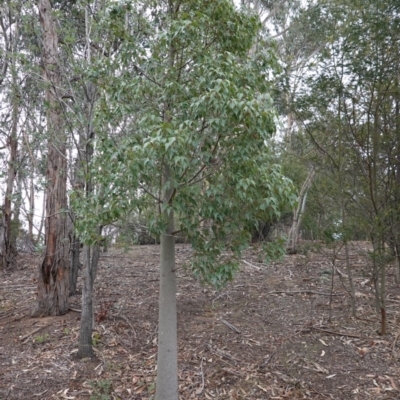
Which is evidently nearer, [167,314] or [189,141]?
[189,141]

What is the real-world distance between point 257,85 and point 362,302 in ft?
15.0

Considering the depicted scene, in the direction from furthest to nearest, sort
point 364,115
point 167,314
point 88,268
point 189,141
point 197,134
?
1. point 364,115
2. point 88,268
3. point 167,314
4. point 197,134
5. point 189,141

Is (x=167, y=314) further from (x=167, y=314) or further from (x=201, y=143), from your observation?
(x=201, y=143)

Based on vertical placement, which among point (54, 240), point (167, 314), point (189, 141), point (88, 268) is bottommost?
point (167, 314)

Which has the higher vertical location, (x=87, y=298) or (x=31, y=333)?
(x=87, y=298)

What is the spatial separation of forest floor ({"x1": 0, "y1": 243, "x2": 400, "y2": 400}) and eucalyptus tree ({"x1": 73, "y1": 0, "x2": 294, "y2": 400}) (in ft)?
3.79

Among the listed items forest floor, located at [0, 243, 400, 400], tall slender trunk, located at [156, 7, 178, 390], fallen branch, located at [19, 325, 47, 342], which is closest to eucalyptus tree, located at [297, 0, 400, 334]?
forest floor, located at [0, 243, 400, 400]

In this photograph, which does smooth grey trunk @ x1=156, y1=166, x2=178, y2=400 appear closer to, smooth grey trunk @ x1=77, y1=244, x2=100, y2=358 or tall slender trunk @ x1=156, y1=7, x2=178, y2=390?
tall slender trunk @ x1=156, y1=7, x2=178, y2=390

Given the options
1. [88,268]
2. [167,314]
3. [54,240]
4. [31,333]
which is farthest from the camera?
[54,240]

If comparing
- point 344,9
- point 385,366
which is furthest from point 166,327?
point 344,9

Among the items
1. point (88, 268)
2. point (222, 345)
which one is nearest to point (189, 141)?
point (88, 268)

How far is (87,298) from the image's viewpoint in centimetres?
486

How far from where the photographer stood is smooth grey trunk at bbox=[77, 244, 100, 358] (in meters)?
4.79

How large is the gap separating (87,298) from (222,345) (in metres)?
1.93
